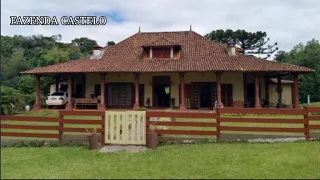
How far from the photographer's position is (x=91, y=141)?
7.06 m

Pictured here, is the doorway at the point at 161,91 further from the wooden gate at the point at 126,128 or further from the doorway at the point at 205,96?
the wooden gate at the point at 126,128

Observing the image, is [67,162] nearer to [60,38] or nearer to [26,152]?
[26,152]

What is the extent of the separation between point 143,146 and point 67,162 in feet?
6.73

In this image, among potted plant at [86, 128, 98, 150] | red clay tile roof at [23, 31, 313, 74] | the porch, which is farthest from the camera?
the porch

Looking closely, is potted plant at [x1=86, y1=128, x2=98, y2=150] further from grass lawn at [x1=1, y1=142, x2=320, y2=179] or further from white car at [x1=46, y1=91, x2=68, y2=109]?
white car at [x1=46, y1=91, x2=68, y2=109]

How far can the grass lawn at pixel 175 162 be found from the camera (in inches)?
199

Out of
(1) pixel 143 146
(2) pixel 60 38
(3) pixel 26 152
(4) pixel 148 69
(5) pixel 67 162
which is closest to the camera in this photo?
(5) pixel 67 162

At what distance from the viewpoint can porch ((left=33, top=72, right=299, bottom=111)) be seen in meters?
20.3

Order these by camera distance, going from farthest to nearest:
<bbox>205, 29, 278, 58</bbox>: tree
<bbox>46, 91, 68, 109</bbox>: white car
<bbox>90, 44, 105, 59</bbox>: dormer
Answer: <bbox>205, 29, 278, 58</bbox>: tree
<bbox>90, 44, 105, 59</bbox>: dormer
<bbox>46, 91, 68, 109</bbox>: white car

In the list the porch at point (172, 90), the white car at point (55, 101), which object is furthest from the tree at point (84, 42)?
the white car at point (55, 101)

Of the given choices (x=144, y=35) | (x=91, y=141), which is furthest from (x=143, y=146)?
(x=144, y=35)

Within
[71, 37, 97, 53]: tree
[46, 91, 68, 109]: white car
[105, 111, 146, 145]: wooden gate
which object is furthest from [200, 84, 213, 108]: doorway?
[71, 37, 97, 53]: tree

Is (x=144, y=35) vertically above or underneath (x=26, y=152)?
above

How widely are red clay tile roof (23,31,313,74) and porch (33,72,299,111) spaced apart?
2.95 feet
